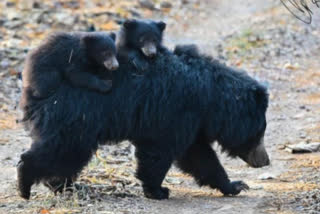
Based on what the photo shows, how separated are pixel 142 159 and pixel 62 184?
26.4 inches

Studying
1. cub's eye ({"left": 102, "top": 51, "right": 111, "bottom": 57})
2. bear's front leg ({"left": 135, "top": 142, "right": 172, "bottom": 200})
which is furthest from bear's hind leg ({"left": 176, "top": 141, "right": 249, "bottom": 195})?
cub's eye ({"left": 102, "top": 51, "right": 111, "bottom": 57})

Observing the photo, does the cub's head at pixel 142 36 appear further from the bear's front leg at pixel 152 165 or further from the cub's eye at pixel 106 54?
the bear's front leg at pixel 152 165

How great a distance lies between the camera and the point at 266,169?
277 inches

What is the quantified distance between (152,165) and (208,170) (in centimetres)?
63

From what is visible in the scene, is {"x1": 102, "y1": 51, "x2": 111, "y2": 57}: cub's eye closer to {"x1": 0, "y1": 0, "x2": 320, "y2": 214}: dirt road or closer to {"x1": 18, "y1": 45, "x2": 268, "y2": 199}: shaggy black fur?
{"x1": 18, "y1": 45, "x2": 268, "y2": 199}: shaggy black fur

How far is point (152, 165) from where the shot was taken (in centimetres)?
561

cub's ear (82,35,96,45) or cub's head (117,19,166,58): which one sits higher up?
cub's ear (82,35,96,45)

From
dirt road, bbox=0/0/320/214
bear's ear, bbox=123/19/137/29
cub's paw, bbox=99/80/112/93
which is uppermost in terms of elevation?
bear's ear, bbox=123/19/137/29

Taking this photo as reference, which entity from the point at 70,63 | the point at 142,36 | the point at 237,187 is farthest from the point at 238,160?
the point at 70,63

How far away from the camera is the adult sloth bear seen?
17.5ft

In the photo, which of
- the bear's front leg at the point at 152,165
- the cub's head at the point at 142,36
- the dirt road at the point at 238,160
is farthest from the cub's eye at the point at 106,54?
the dirt road at the point at 238,160

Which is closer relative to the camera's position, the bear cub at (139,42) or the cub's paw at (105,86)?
the cub's paw at (105,86)

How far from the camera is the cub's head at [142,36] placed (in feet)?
19.4

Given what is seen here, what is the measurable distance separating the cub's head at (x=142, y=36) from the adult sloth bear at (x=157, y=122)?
12 cm
